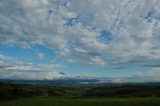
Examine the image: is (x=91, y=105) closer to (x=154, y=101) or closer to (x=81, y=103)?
(x=81, y=103)

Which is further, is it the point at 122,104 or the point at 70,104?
the point at 70,104

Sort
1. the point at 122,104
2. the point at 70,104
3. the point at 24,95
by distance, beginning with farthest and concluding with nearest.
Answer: the point at 24,95 → the point at 70,104 → the point at 122,104

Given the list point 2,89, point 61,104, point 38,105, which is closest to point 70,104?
point 61,104

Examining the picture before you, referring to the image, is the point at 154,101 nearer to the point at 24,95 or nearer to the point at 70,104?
the point at 70,104

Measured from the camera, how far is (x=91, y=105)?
56.2 metres

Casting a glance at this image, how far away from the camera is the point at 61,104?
5900cm

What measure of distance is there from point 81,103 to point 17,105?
12883 mm

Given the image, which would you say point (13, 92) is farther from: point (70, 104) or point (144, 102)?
point (144, 102)

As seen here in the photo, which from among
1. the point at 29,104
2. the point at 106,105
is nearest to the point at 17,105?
the point at 29,104

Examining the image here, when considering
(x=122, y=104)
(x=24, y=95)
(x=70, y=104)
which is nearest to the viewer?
(x=122, y=104)

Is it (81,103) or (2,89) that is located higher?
(2,89)

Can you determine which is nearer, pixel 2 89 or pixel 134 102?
pixel 134 102

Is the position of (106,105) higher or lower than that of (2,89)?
lower

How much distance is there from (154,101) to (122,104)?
598 centimetres
